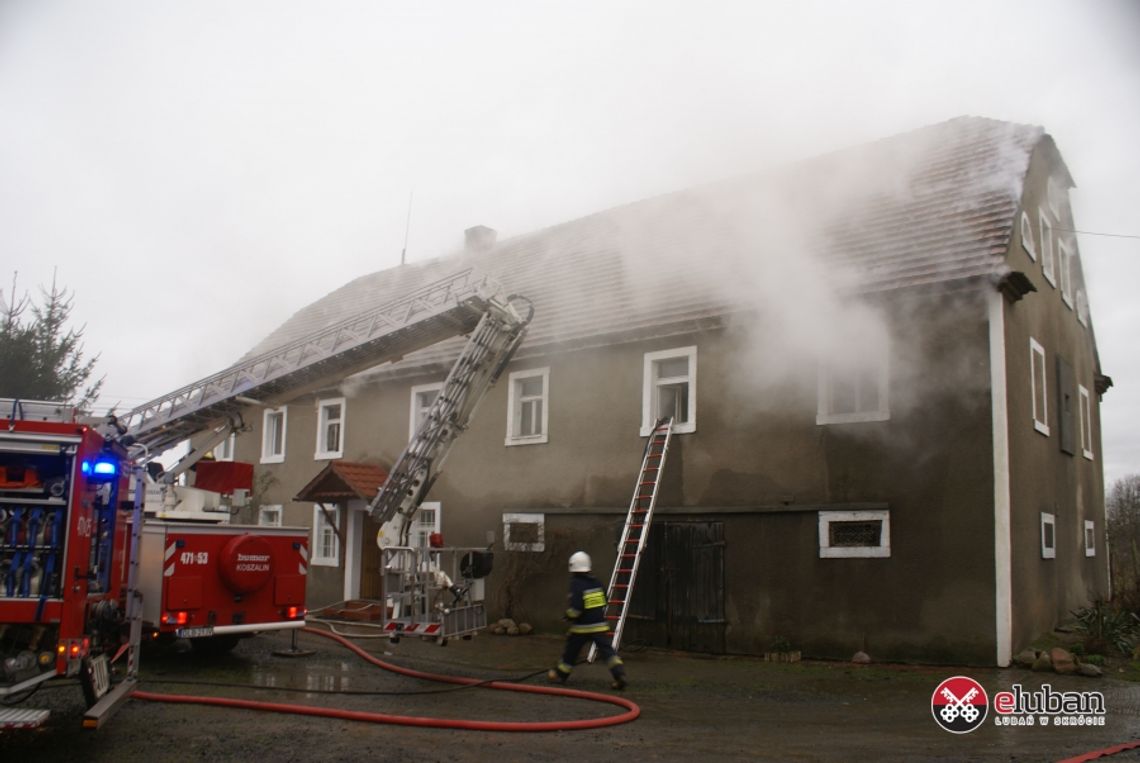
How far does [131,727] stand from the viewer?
7902 millimetres

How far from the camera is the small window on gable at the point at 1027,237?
44.2 feet

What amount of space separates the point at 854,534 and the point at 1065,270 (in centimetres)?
768

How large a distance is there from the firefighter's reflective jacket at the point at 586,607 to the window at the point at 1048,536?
725 centimetres

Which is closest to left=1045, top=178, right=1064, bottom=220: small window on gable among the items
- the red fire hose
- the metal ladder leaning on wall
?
the metal ladder leaning on wall

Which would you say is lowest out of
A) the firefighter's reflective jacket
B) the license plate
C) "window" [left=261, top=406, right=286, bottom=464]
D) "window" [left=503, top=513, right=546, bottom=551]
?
the license plate

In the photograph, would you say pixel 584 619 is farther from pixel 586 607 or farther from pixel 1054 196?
pixel 1054 196

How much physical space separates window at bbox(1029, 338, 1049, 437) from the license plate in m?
11.4

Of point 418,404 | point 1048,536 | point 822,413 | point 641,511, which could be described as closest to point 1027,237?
point 822,413

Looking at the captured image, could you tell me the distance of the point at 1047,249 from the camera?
49.4 ft

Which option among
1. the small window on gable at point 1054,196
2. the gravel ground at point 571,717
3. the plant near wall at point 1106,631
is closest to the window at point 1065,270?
the small window on gable at point 1054,196

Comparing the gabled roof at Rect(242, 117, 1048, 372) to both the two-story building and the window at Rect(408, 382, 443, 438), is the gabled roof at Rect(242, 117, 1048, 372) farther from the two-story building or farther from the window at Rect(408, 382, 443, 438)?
the window at Rect(408, 382, 443, 438)

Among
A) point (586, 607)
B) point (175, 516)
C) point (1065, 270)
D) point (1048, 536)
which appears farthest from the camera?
point (1065, 270)

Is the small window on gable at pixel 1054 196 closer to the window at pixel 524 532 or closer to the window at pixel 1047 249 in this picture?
the window at pixel 1047 249

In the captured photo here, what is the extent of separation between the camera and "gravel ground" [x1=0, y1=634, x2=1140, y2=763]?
713cm
